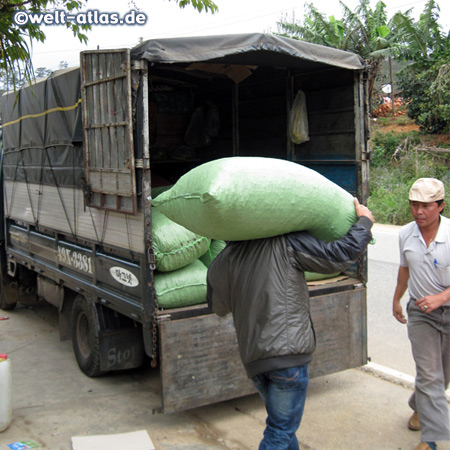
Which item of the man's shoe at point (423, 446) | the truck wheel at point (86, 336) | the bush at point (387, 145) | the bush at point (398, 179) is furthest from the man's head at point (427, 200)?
the bush at point (387, 145)

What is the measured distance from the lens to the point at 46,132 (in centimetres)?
541

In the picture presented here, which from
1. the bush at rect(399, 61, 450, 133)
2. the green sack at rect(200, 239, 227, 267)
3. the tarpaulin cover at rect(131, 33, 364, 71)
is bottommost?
the green sack at rect(200, 239, 227, 267)

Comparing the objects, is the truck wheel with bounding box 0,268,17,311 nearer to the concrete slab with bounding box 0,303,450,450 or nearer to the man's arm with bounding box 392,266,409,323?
the concrete slab with bounding box 0,303,450,450

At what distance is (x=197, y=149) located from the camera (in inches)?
273

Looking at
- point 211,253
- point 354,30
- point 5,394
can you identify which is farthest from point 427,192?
point 354,30

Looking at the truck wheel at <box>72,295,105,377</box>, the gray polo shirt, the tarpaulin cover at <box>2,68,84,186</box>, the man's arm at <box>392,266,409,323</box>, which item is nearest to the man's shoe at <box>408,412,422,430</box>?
the man's arm at <box>392,266,409,323</box>

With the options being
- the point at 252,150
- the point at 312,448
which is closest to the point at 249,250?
the point at 312,448

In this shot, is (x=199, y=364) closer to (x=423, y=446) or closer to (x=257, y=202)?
(x=423, y=446)

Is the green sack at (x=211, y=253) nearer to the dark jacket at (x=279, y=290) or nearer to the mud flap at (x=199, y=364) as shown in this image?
the mud flap at (x=199, y=364)

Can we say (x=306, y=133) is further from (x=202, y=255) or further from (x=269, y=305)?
(x=269, y=305)

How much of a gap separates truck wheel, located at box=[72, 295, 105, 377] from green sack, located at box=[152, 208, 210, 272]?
102 centimetres

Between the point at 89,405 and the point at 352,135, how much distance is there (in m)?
2.99

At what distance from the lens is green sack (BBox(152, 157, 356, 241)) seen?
266cm

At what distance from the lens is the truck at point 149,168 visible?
3.79 meters
